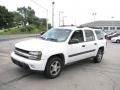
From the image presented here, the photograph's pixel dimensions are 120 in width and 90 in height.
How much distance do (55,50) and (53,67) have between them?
23.2 inches

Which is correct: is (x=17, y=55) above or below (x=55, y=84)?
A: above

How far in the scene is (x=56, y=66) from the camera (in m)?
6.44

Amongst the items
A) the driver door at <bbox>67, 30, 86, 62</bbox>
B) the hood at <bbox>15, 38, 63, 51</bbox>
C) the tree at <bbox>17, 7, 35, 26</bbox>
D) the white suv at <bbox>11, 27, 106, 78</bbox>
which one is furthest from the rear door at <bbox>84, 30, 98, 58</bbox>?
the tree at <bbox>17, 7, 35, 26</bbox>

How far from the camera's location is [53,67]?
6328 mm

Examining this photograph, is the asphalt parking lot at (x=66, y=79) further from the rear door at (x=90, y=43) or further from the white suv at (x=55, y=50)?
the rear door at (x=90, y=43)

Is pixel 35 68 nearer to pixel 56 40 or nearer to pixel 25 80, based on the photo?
pixel 25 80

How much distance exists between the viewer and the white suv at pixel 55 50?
232 inches

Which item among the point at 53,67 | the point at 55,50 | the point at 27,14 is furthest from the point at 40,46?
the point at 27,14

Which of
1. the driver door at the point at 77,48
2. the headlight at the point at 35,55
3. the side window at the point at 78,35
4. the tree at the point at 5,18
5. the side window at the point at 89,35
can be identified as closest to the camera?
the headlight at the point at 35,55

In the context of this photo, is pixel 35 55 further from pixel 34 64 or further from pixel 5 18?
pixel 5 18

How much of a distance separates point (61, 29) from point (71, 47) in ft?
3.71

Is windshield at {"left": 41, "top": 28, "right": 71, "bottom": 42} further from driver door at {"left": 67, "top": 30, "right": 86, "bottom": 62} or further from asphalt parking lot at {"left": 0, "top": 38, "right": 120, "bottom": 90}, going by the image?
asphalt parking lot at {"left": 0, "top": 38, "right": 120, "bottom": 90}

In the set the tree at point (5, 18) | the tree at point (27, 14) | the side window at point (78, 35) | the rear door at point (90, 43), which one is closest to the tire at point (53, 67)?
the side window at point (78, 35)

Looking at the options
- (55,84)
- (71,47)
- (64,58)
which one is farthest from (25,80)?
(71,47)
